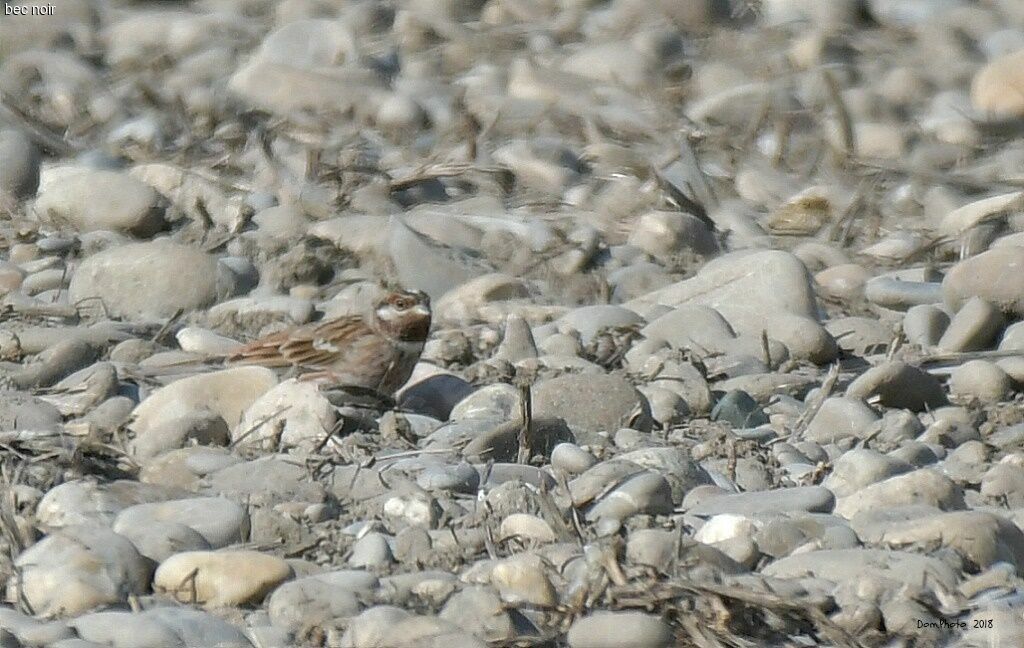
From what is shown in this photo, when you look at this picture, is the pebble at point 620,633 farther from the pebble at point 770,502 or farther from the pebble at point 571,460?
the pebble at point 571,460

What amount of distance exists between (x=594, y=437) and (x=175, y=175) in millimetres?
3634

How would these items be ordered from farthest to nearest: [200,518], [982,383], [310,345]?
[310,345]
[982,383]
[200,518]

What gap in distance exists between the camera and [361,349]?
6.82 m

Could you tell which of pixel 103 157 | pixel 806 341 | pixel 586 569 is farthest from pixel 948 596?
pixel 103 157

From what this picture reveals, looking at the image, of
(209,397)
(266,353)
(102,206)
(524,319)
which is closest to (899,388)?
(524,319)

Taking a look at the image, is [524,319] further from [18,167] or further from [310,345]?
[18,167]

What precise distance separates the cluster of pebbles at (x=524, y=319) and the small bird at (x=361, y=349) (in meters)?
0.14

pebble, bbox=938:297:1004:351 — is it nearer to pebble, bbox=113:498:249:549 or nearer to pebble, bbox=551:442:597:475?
pebble, bbox=551:442:597:475

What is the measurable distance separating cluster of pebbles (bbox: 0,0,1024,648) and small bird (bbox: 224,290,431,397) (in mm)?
142

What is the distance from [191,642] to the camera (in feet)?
14.0

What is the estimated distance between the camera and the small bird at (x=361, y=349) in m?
6.73

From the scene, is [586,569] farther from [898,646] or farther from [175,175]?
[175,175]

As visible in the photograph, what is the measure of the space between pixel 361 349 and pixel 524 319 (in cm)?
71

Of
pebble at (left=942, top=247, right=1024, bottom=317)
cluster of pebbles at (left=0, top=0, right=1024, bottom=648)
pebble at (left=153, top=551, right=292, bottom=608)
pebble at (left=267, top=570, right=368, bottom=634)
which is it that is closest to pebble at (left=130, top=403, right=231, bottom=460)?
cluster of pebbles at (left=0, top=0, right=1024, bottom=648)
